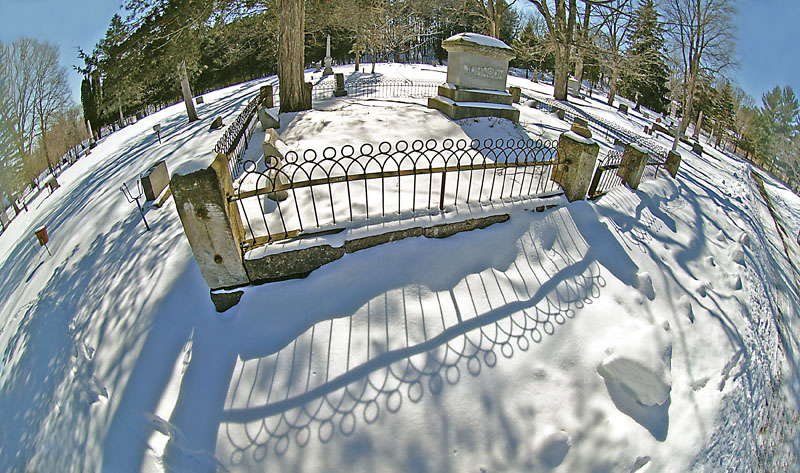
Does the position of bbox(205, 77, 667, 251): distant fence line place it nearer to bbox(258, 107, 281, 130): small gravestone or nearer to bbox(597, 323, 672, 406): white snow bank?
bbox(258, 107, 281, 130): small gravestone

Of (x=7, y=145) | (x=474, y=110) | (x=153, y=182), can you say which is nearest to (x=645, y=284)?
(x=474, y=110)

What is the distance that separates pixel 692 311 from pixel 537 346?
2263 mm

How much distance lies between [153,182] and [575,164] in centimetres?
711

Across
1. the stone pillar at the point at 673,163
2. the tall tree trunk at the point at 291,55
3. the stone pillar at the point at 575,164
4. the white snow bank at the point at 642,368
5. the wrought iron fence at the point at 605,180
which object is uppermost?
the tall tree trunk at the point at 291,55

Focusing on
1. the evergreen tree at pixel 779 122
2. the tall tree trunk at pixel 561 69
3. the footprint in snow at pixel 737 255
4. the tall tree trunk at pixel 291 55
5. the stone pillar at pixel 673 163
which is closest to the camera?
the footprint in snow at pixel 737 255

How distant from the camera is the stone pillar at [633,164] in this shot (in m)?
5.77

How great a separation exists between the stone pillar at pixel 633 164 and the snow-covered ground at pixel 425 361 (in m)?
1.36

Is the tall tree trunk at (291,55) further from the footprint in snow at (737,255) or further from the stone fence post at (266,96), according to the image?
the footprint in snow at (737,255)

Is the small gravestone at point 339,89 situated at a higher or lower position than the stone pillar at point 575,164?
higher

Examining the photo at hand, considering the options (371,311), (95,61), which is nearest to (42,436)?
(371,311)

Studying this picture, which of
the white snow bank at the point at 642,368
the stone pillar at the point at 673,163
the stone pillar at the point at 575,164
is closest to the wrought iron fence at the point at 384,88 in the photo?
the stone pillar at the point at 673,163

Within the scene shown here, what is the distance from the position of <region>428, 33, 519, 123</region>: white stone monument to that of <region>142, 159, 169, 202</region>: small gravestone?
22.4 ft

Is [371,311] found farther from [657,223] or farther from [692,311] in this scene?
[657,223]

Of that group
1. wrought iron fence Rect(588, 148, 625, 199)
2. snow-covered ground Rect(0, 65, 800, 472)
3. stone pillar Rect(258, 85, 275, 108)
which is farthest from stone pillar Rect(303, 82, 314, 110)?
wrought iron fence Rect(588, 148, 625, 199)
